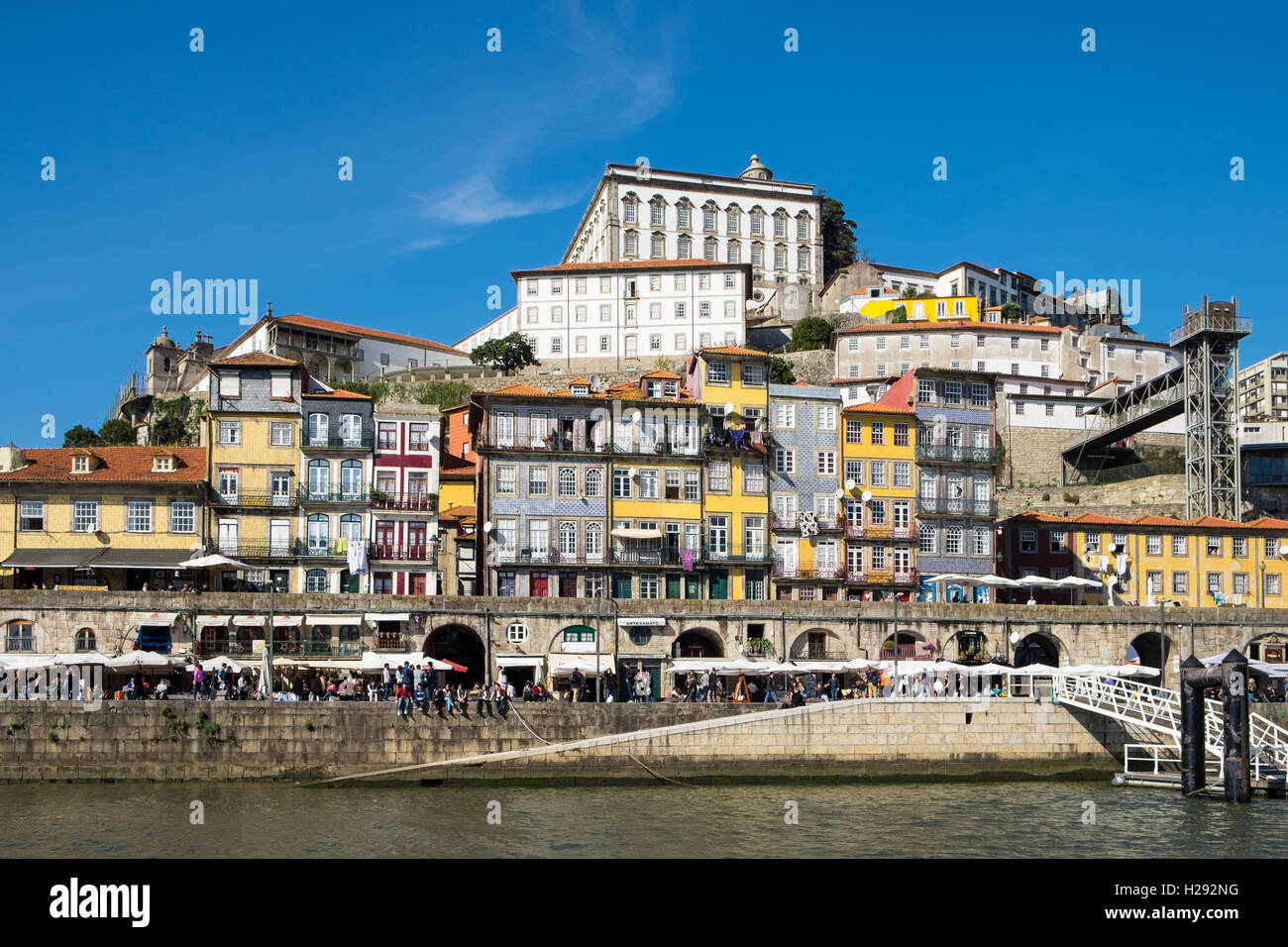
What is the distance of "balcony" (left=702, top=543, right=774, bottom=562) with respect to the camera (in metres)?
Answer: 62.9

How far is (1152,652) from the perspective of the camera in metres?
61.8

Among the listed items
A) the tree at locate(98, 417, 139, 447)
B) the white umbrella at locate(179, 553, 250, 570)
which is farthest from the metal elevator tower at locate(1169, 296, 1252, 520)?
the tree at locate(98, 417, 139, 447)

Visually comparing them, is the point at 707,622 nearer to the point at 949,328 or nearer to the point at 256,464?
the point at 256,464

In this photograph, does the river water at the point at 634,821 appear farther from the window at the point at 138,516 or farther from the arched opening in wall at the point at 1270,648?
the arched opening in wall at the point at 1270,648

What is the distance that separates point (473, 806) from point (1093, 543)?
137 ft

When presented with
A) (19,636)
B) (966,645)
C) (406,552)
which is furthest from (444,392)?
(966,645)

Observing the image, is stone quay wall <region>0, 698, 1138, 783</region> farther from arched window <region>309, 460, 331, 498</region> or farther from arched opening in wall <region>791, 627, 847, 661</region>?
arched window <region>309, 460, 331, 498</region>

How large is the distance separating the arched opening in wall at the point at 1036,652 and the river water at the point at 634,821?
53.1 feet

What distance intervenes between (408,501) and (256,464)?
6.96 metres

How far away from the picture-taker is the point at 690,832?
34.5m
